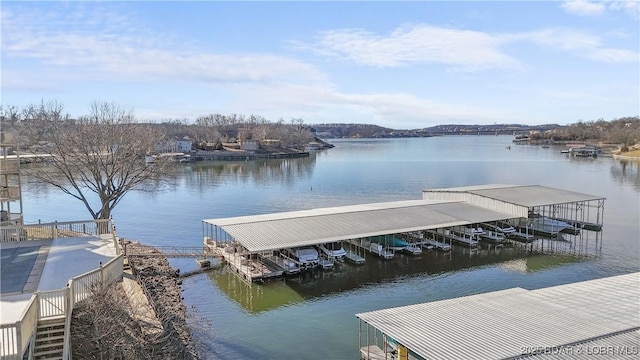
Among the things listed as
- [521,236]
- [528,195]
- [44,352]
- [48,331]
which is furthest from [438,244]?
[44,352]

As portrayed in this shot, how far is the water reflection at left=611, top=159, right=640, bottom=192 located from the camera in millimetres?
54781

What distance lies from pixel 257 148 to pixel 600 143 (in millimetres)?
88874

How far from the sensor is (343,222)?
2631cm

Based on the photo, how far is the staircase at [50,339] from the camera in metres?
9.35

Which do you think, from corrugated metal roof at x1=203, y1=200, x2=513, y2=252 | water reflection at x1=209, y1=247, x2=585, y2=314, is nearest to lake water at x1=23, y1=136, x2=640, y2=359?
water reflection at x1=209, y1=247, x2=585, y2=314

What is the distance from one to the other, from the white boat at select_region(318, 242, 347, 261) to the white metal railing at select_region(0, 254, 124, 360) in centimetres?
1317

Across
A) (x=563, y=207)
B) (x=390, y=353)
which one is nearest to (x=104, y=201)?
(x=390, y=353)

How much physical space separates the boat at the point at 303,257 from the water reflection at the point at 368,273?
441mm

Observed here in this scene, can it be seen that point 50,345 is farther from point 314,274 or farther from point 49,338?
point 314,274

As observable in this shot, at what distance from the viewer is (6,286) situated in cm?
1179

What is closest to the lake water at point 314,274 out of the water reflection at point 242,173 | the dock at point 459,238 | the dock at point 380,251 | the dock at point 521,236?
the dock at point 380,251

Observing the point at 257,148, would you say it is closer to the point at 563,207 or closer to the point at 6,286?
the point at 563,207

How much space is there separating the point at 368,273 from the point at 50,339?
52.3 feet

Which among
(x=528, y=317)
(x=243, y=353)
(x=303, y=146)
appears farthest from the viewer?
(x=303, y=146)
